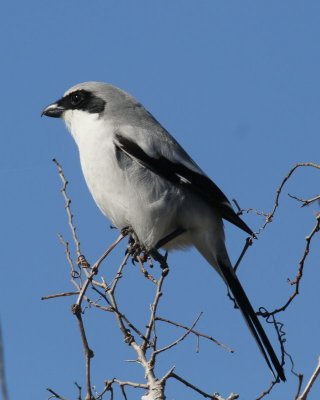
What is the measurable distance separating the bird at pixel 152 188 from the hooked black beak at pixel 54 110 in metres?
0.23

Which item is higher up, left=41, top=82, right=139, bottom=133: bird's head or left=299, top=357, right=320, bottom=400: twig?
left=41, top=82, right=139, bottom=133: bird's head

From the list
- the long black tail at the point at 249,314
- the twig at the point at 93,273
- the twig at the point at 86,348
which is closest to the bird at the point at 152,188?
the long black tail at the point at 249,314

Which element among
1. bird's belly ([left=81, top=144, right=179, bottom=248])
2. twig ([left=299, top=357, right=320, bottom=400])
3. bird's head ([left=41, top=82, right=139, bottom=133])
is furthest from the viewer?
bird's head ([left=41, top=82, right=139, bottom=133])

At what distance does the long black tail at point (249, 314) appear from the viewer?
3797 mm

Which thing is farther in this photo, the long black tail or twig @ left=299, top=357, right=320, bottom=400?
the long black tail

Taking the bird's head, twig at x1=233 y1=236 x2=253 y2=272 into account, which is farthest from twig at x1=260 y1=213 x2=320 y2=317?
the bird's head

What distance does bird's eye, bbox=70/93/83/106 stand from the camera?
183 inches

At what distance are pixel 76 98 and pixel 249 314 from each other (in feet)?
5.83

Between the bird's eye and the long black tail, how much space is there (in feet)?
4.58

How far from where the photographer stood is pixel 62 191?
3137 mm

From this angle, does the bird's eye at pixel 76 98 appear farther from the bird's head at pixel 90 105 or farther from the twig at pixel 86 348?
the twig at pixel 86 348

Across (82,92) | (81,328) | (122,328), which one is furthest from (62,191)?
(82,92)

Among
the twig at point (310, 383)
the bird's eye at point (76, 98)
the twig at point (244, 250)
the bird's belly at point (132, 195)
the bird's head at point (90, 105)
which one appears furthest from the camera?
the bird's eye at point (76, 98)

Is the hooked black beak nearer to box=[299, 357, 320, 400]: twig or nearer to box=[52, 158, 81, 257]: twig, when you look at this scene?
box=[52, 158, 81, 257]: twig
